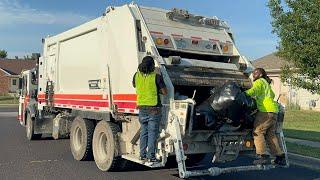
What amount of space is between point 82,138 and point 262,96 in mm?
3911

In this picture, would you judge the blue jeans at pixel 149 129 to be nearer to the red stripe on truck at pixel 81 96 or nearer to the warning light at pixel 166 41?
the warning light at pixel 166 41

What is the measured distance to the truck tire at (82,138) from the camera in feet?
31.7

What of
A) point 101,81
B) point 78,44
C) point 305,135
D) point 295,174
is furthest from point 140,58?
point 305,135

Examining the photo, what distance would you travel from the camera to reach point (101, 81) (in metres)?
9.19

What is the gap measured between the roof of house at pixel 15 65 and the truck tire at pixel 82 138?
5106 centimetres

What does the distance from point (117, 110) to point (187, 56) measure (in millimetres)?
1579

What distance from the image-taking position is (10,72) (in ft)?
195

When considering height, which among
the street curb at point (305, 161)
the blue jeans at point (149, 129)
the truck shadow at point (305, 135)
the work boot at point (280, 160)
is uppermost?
the blue jeans at point (149, 129)

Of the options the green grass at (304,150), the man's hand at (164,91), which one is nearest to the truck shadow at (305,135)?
the green grass at (304,150)

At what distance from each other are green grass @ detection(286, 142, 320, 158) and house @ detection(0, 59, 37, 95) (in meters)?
48.7

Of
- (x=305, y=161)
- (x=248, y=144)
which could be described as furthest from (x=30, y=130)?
(x=248, y=144)

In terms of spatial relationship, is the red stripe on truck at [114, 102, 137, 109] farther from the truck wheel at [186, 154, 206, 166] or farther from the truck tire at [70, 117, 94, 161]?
the truck wheel at [186, 154, 206, 166]

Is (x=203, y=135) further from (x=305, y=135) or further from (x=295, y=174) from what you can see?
(x=305, y=135)

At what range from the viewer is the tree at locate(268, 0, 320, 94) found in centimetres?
1406
